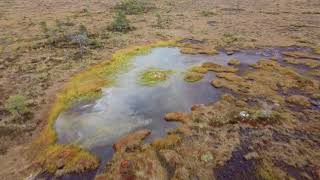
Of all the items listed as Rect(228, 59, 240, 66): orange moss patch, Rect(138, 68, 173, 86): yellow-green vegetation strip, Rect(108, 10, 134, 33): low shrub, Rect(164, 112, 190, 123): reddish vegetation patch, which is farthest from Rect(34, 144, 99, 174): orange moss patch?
Rect(108, 10, 134, 33): low shrub

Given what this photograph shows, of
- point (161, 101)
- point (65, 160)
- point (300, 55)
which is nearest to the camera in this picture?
point (65, 160)

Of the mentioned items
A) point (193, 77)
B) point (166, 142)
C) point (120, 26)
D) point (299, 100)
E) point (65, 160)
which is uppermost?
point (120, 26)

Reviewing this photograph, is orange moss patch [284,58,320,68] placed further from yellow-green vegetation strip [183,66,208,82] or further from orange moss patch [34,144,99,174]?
orange moss patch [34,144,99,174]

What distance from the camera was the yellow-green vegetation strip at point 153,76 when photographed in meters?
31.5

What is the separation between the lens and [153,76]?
3272 cm

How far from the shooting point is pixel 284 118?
23516 millimetres

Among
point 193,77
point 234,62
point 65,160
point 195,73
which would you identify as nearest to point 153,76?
point 193,77

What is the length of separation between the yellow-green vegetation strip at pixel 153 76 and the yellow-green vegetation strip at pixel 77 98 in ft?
10.1

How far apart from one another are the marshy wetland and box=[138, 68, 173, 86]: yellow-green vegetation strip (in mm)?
117

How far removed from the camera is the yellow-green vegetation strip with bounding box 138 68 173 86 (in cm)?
3154

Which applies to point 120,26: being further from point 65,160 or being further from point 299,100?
point 65,160

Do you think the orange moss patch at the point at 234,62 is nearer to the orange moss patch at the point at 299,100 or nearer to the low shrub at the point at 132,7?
the orange moss patch at the point at 299,100

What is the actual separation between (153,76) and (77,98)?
8.87 m

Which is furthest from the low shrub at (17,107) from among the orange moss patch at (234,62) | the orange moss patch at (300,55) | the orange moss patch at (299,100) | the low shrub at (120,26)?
the orange moss patch at (300,55)
